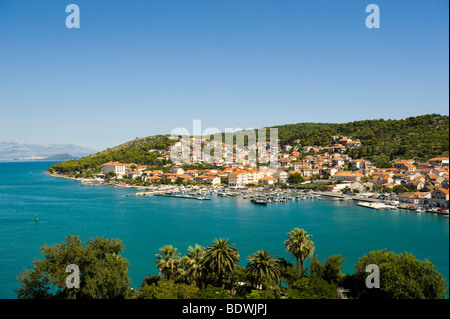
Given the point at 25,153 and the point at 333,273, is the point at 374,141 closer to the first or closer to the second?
the point at 333,273

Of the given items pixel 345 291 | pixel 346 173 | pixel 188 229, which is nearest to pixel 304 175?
pixel 346 173

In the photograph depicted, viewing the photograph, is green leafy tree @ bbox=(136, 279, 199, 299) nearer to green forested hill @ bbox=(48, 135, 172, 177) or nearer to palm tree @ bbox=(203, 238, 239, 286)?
palm tree @ bbox=(203, 238, 239, 286)

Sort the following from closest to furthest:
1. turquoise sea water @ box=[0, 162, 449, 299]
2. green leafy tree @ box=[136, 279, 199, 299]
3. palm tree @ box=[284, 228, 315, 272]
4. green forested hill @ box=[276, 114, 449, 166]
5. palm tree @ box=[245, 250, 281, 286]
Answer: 1. green leafy tree @ box=[136, 279, 199, 299]
2. palm tree @ box=[245, 250, 281, 286]
3. palm tree @ box=[284, 228, 315, 272]
4. turquoise sea water @ box=[0, 162, 449, 299]
5. green forested hill @ box=[276, 114, 449, 166]

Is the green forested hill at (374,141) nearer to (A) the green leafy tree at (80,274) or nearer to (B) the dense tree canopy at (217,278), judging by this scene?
(B) the dense tree canopy at (217,278)

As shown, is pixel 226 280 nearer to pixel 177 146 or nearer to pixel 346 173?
pixel 346 173

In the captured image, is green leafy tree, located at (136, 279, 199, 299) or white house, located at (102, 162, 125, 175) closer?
green leafy tree, located at (136, 279, 199, 299)

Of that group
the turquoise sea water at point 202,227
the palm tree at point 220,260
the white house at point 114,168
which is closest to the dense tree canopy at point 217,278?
the palm tree at point 220,260

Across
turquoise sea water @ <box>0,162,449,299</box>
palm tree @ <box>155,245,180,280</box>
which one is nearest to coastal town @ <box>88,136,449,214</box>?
turquoise sea water @ <box>0,162,449,299</box>
